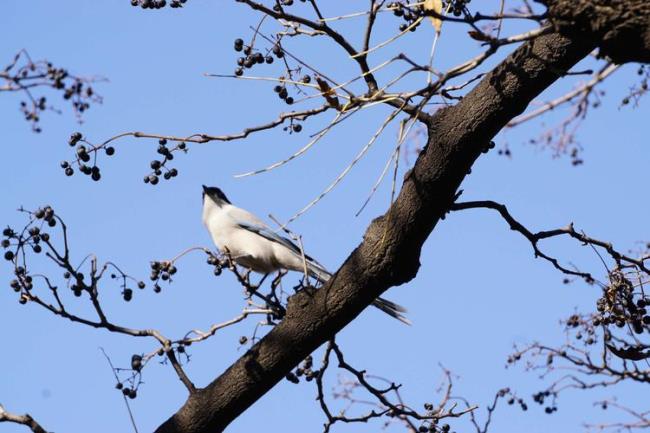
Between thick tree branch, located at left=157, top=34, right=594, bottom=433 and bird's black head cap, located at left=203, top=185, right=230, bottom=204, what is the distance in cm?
427

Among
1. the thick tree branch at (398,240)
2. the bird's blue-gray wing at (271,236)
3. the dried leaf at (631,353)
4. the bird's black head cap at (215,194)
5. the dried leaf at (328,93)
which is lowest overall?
the dried leaf at (631,353)

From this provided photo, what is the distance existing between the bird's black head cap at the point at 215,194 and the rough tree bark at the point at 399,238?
4.27m

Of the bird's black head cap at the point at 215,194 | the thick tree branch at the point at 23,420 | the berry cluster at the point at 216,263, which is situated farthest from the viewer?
the bird's black head cap at the point at 215,194

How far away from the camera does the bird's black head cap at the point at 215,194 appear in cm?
759

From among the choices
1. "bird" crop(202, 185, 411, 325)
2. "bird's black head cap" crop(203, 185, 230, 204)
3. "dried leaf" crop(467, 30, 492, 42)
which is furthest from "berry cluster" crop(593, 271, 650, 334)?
"bird's black head cap" crop(203, 185, 230, 204)

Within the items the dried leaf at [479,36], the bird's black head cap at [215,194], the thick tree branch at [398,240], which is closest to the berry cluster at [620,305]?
the thick tree branch at [398,240]

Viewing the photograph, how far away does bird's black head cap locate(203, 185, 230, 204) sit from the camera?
7589 millimetres

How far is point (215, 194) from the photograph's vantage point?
303 inches

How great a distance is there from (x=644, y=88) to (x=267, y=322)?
1.74 metres

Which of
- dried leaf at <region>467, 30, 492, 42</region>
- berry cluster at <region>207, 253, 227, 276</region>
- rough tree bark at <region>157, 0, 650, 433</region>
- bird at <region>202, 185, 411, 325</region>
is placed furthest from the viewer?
bird at <region>202, 185, 411, 325</region>

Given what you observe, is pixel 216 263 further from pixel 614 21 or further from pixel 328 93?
pixel 614 21

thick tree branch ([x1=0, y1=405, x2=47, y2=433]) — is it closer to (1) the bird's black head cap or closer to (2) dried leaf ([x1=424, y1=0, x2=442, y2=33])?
(2) dried leaf ([x1=424, y1=0, x2=442, y2=33])

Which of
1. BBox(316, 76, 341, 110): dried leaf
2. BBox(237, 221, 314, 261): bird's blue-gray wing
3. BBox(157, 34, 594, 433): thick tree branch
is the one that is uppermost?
BBox(237, 221, 314, 261): bird's blue-gray wing

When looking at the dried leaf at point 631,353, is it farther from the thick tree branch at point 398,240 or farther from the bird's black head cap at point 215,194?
the bird's black head cap at point 215,194
